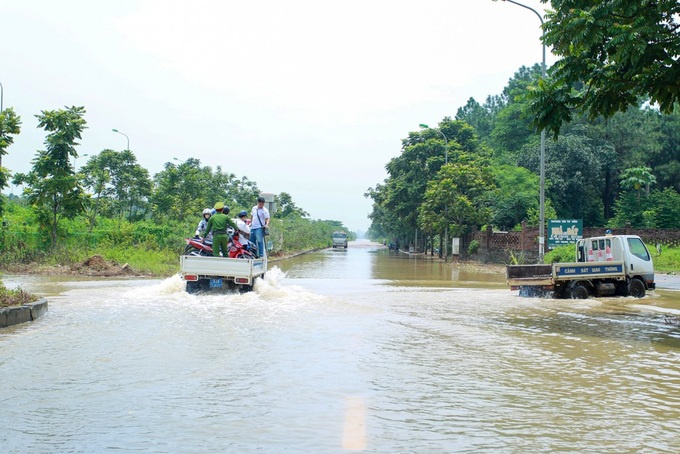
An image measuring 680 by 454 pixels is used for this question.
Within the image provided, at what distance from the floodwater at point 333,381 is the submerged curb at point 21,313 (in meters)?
0.33

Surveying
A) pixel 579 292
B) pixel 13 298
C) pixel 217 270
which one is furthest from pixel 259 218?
pixel 579 292

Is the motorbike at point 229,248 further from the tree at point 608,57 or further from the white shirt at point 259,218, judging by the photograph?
the tree at point 608,57

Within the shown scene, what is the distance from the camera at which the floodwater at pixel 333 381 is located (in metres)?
5.04

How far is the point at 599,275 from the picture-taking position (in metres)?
17.4

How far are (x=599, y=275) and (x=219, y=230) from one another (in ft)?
33.2

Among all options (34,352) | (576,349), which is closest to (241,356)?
(34,352)

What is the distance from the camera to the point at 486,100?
124 metres

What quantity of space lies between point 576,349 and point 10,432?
721 cm

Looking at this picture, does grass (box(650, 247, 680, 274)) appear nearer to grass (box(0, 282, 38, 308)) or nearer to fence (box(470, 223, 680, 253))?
fence (box(470, 223, 680, 253))

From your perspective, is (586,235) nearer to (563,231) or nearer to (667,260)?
(667,260)

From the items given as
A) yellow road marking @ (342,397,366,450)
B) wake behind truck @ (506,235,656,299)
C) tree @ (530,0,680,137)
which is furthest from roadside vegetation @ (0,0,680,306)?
yellow road marking @ (342,397,366,450)

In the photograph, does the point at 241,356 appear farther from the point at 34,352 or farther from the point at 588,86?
the point at 588,86

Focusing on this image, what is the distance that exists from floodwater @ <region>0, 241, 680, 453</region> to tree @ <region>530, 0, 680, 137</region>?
4350mm

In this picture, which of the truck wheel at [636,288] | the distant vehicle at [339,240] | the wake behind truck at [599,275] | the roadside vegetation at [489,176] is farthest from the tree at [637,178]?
the distant vehicle at [339,240]
